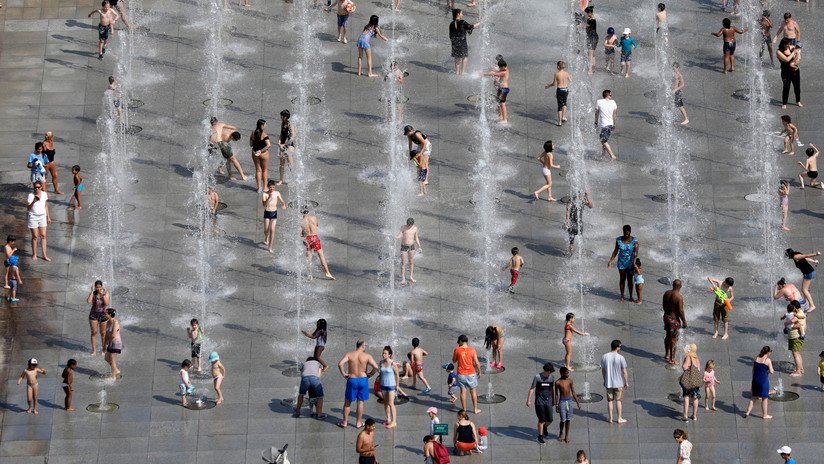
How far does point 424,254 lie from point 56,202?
8.45 m

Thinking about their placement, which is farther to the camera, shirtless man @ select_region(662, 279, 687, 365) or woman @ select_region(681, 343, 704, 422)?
shirtless man @ select_region(662, 279, 687, 365)

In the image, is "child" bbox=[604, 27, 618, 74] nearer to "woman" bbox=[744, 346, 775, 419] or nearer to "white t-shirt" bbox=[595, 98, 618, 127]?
"white t-shirt" bbox=[595, 98, 618, 127]

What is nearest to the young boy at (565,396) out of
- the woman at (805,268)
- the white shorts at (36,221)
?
the woman at (805,268)

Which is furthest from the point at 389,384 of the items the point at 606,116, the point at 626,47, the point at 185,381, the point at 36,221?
the point at 626,47

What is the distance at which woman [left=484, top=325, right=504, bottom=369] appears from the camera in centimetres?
4141

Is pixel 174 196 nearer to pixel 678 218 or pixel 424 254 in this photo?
pixel 424 254

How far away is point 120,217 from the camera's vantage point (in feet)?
155

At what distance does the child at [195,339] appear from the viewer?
4172 centimetres

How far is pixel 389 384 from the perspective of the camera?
3994 cm

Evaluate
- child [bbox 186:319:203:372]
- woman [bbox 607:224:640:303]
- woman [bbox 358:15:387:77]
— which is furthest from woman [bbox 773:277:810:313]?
woman [bbox 358:15:387:77]

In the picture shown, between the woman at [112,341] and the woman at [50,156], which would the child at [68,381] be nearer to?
the woman at [112,341]

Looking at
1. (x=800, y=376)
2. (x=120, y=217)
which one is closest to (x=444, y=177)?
(x=120, y=217)

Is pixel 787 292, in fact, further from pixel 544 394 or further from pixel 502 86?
pixel 502 86

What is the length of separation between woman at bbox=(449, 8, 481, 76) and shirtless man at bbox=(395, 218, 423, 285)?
26.5 ft
